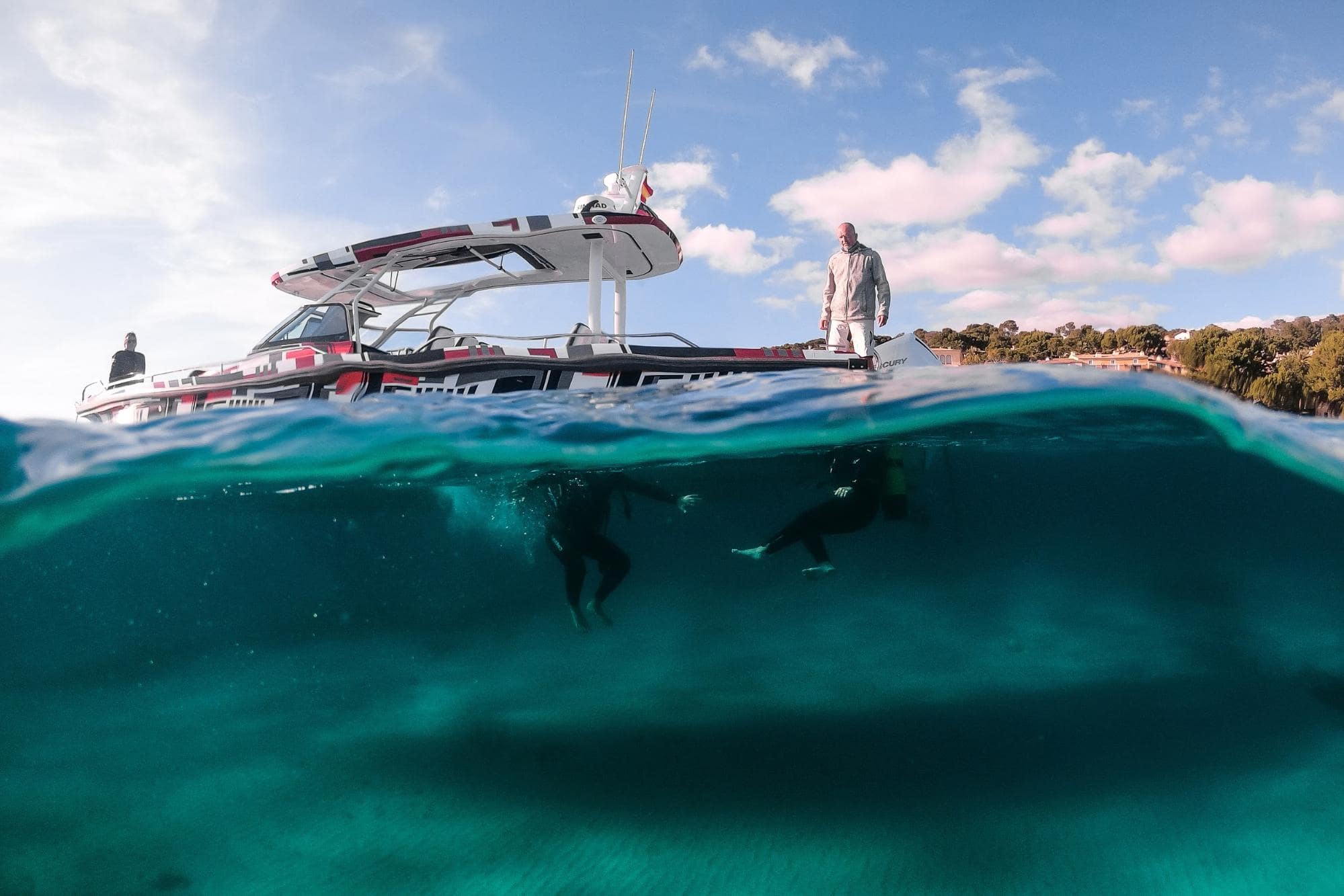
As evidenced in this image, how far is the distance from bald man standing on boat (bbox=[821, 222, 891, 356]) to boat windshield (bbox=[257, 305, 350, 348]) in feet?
22.4

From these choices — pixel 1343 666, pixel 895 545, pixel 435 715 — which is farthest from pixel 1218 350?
pixel 435 715

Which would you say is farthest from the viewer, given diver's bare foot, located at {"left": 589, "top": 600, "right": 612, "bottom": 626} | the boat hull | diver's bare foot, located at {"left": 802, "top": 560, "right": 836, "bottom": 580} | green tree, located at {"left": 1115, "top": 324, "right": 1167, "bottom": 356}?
green tree, located at {"left": 1115, "top": 324, "right": 1167, "bottom": 356}

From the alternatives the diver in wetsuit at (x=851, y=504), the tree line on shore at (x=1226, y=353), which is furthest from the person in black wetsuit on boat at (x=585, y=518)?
the tree line on shore at (x=1226, y=353)

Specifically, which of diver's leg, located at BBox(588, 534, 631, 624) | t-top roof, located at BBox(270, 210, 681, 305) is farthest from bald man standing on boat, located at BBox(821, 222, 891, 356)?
diver's leg, located at BBox(588, 534, 631, 624)

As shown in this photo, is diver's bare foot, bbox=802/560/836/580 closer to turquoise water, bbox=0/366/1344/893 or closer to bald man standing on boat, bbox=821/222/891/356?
turquoise water, bbox=0/366/1344/893

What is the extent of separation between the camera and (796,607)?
8.39m

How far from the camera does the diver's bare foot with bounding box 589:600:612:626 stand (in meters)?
7.67

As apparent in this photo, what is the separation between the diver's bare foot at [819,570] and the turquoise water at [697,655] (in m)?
0.16

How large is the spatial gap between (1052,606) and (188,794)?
887 cm

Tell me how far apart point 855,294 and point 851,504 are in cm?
376

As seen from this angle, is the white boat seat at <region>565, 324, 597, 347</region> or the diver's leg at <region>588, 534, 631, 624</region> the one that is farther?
the white boat seat at <region>565, 324, 597, 347</region>

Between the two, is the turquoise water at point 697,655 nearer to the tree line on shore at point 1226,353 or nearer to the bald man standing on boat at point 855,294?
the bald man standing on boat at point 855,294

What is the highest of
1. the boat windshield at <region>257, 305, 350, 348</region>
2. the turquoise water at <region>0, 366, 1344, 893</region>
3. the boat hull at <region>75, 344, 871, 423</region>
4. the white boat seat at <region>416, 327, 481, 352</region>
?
the boat windshield at <region>257, 305, 350, 348</region>

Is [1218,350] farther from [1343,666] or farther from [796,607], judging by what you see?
[796,607]
